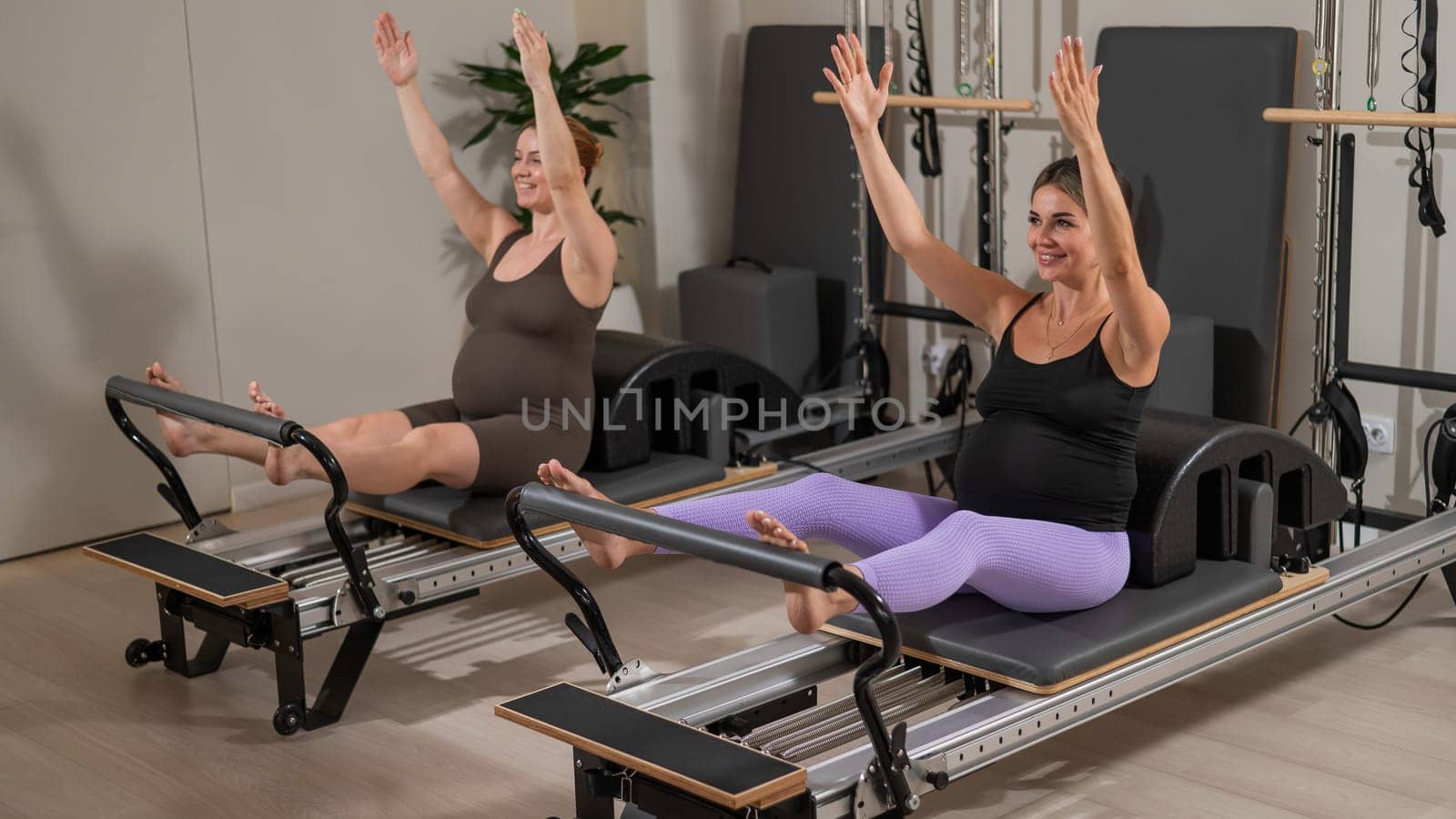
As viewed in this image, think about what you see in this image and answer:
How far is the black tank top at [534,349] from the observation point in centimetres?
369

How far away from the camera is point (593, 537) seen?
2.62 m

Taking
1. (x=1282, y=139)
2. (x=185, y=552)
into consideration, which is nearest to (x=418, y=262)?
(x=185, y=552)

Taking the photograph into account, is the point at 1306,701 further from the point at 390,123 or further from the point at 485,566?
the point at 390,123

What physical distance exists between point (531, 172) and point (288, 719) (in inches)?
49.4

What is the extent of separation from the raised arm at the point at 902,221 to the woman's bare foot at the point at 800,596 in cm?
77

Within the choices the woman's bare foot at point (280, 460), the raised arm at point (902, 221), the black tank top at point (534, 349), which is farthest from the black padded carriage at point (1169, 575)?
the woman's bare foot at point (280, 460)

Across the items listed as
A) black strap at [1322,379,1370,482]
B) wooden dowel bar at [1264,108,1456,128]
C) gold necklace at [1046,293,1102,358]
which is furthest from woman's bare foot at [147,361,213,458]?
black strap at [1322,379,1370,482]

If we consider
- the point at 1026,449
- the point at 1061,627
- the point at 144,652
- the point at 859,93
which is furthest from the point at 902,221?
the point at 144,652

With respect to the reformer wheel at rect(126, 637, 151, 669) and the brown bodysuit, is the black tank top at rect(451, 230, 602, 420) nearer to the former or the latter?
the brown bodysuit

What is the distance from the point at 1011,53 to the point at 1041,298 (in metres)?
1.94

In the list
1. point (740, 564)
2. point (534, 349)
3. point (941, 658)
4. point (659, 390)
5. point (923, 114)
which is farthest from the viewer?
point (923, 114)

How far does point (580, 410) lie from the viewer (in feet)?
12.3

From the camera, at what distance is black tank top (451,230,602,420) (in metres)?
3.69

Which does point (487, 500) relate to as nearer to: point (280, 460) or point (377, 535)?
point (377, 535)
